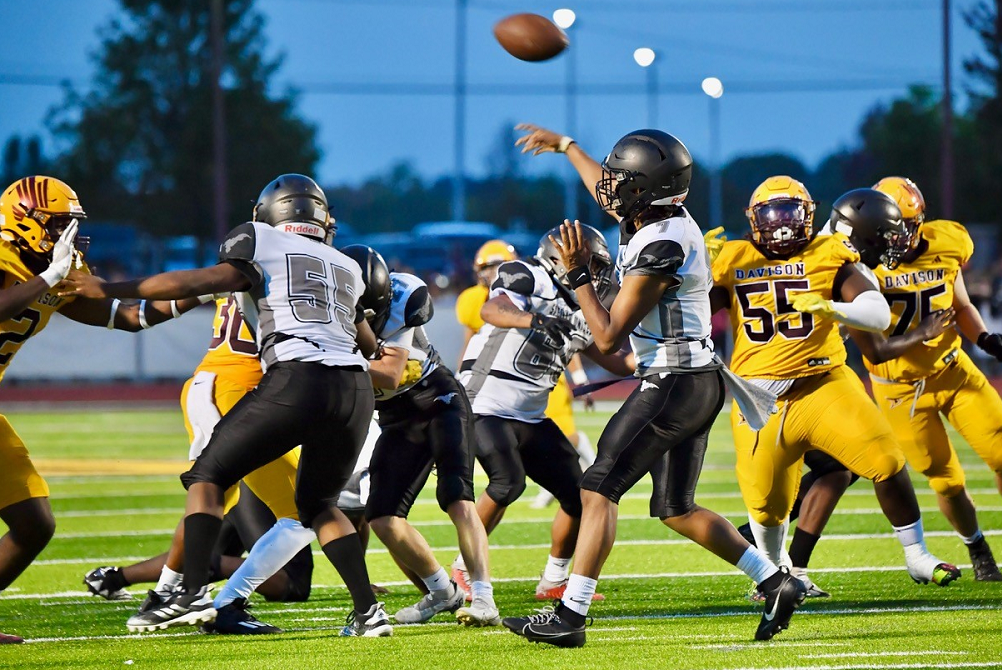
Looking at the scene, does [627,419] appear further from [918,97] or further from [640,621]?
[918,97]

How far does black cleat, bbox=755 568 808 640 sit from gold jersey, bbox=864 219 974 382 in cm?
210

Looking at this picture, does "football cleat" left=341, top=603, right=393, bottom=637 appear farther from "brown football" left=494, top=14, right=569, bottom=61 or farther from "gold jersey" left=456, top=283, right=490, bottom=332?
"gold jersey" left=456, top=283, right=490, bottom=332

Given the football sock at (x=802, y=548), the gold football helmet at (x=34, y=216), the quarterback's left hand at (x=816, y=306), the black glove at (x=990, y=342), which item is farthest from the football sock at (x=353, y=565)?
the black glove at (x=990, y=342)

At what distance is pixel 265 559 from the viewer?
5504mm

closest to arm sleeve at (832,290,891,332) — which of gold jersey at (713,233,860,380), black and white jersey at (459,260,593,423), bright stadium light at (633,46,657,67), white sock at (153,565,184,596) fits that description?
gold jersey at (713,233,860,380)

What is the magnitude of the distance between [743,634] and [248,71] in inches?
1352

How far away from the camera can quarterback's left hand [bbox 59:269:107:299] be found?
17.4 feet

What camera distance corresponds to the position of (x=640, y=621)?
585 centimetres

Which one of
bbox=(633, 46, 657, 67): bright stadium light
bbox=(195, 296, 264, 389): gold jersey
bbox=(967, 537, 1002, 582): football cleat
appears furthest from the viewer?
bbox=(633, 46, 657, 67): bright stadium light

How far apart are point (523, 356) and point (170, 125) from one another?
1260 inches

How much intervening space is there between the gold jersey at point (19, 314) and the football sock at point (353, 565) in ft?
5.08

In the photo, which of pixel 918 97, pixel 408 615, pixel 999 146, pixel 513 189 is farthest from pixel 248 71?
pixel 408 615

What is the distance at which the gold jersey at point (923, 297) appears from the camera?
22.9 ft

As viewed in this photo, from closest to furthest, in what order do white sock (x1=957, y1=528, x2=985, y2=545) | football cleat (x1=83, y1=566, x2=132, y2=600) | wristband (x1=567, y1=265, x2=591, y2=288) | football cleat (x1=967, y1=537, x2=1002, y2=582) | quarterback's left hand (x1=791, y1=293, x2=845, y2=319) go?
wristband (x1=567, y1=265, x2=591, y2=288) → quarterback's left hand (x1=791, y1=293, x2=845, y2=319) → football cleat (x1=83, y1=566, x2=132, y2=600) → football cleat (x1=967, y1=537, x2=1002, y2=582) → white sock (x1=957, y1=528, x2=985, y2=545)
